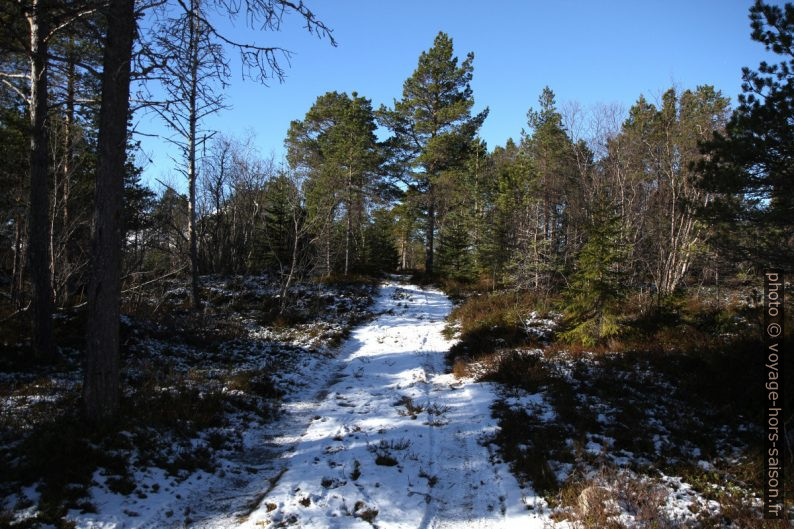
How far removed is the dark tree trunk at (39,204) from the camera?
7829 mm

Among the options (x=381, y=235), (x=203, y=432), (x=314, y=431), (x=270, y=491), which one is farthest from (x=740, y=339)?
(x=381, y=235)

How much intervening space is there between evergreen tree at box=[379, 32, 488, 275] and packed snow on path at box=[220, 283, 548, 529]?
21662mm

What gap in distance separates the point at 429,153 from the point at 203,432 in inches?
1016

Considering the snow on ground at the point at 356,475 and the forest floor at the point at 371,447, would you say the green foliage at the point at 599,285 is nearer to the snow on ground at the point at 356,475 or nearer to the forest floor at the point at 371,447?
the forest floor at the point at 371,447

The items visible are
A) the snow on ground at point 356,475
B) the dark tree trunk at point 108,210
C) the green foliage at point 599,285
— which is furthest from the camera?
the green foliage at point 599,285

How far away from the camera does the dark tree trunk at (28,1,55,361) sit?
7.83 meters

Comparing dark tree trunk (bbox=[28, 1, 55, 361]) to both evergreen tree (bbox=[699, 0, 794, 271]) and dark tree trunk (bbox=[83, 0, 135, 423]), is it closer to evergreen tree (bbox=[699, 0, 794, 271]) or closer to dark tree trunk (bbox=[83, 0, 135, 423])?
dark tree trunk (bbox=[83, 0, 135, 423])

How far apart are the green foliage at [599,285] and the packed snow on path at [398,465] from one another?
13.3 feet

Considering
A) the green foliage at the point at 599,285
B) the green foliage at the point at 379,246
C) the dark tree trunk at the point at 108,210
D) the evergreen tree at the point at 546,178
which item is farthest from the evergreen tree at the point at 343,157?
the dark tree trunk at the point at 108,210

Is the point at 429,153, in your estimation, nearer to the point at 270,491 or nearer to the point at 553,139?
the point at 553,139

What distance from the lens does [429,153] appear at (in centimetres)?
2934

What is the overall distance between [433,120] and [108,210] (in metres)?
28.1

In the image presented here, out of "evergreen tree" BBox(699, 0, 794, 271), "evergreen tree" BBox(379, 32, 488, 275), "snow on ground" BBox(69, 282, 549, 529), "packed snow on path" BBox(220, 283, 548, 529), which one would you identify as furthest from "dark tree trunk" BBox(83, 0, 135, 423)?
"evergreen tree" BBox(379, 32, 488, 275)

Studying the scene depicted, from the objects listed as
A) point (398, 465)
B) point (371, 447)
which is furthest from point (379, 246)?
point (398, 465)
